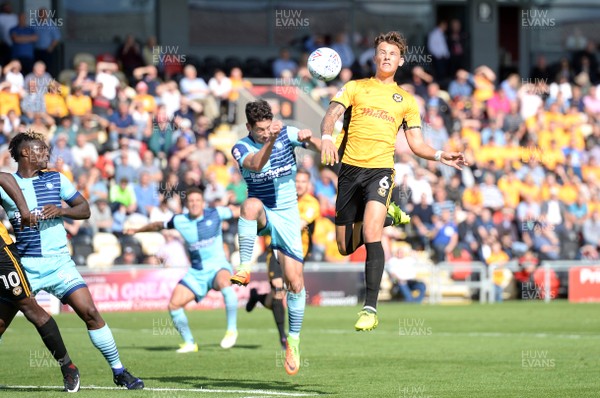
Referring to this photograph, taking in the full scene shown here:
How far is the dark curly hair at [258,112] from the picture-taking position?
12227mm

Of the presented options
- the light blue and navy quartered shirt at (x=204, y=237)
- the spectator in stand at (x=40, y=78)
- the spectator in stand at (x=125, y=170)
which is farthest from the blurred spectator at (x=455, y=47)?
the light blue and navy quartered shirt at (x=204, y=237)

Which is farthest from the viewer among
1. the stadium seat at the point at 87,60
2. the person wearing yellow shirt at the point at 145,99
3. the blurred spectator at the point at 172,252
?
the stadium seat at the point at 87,60

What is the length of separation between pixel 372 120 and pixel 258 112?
1.38 m

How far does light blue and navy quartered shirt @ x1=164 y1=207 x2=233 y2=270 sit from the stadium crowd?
7.43 meters

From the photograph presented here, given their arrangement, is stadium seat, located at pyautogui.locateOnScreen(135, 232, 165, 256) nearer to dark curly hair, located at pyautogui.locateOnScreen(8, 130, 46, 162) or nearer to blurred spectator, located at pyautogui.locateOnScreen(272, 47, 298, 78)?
blurred spectator, located at pyautogui.locateOnScreen(272, 47, 298, 78)

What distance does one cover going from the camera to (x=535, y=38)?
3691 centimetres

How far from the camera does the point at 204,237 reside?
1617cm

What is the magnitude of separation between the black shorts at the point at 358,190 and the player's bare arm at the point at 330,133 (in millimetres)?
599

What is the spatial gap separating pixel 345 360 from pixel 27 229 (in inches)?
185

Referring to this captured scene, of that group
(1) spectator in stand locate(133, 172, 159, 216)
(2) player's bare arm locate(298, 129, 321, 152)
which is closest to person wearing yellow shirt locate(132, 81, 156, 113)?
(1) spectator in stand locate(133, 172, 159, 216)

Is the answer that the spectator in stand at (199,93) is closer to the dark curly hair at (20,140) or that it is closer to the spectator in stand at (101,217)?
the spectator in stand at (101,217)

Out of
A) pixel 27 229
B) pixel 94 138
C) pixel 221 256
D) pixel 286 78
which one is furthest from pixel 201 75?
pixel 27 229

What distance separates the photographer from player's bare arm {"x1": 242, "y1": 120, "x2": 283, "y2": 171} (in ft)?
35.2

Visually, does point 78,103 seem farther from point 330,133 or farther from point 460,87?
point 330,133
